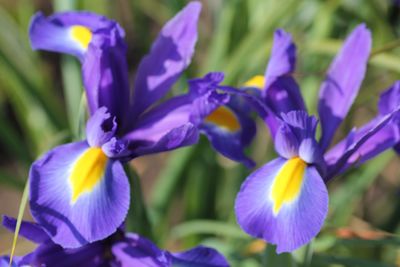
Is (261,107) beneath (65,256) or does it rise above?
above

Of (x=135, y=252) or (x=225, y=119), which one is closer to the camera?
(x=135, y=252)

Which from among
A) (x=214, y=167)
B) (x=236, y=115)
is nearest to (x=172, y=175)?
(x=214, y=167)

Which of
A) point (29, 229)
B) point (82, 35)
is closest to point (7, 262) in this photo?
point (29, 229)

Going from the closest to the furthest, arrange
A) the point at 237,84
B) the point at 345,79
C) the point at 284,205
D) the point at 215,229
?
the point at 284,205 < the point at 345,79 < the point at 215,229 < the point at 237,84

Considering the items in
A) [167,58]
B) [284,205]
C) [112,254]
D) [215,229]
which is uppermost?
[167,58]

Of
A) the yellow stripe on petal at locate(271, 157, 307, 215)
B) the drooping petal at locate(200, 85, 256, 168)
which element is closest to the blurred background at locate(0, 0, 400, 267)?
the drooping petal at locate(200, 85, 256, 168)

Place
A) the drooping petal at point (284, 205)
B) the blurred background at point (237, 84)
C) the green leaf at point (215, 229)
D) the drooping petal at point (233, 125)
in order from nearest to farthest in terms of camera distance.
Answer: the drooping petal at point (284, 205), the drooping petal at point (233, 125), the green leaf at point (215, 229), the blurred background at point (237, 84)

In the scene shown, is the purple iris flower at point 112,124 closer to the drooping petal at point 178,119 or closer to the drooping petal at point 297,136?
the drooping petal at point 178,119

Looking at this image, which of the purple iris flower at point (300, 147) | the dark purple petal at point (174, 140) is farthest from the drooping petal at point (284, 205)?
the dark purple petal at point (174, 140)

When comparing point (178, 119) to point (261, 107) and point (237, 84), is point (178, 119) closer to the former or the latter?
point (261, 107)
